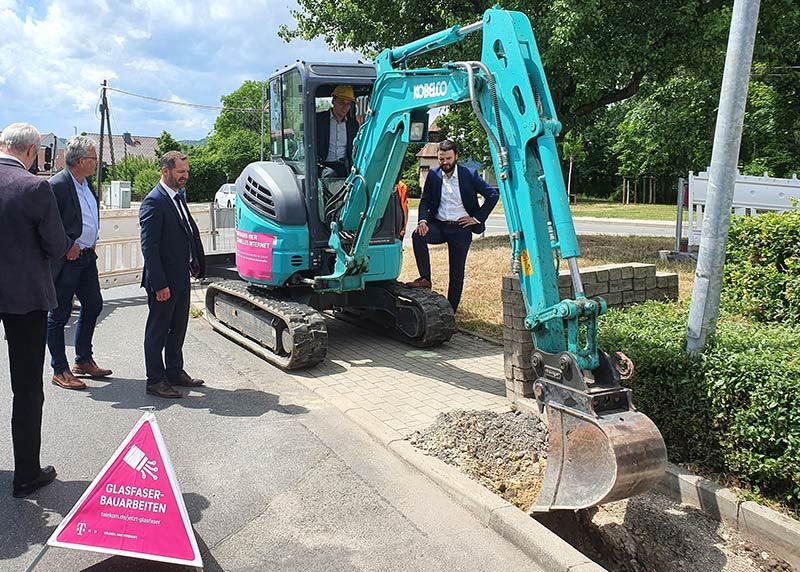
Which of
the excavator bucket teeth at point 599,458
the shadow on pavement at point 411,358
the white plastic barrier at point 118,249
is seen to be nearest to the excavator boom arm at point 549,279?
the excavator bucket teeth at point 599,458

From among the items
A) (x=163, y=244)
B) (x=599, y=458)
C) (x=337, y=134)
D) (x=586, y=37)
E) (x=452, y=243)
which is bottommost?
(x=599, y=458)

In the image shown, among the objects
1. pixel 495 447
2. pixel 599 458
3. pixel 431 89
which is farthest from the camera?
pixel 431 89

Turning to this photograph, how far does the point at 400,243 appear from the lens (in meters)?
7.86

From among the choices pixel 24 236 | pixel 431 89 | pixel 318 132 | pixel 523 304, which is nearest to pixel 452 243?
pixel 318 132

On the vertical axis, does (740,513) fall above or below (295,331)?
below

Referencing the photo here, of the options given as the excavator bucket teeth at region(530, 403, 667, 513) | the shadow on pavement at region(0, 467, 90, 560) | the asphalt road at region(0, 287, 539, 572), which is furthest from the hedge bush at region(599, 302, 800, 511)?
the shadow on pavement at region(0, 467, 90, 560)

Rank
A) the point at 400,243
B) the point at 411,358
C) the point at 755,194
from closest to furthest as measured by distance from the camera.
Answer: the point at 411,358
the point at 400,243
the point at 755,194

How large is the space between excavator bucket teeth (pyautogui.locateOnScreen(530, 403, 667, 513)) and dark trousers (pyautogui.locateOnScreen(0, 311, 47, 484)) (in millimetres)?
3092

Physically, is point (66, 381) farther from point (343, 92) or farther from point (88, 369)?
point (343, 92)

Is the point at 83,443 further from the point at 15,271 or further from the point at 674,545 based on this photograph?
the point at 674,545

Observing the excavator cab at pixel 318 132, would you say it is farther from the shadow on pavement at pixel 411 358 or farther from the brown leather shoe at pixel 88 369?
the brown leather shoe at pixel 88 369

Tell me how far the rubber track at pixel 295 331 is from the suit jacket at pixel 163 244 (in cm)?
109

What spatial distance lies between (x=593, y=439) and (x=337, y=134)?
4.98 metres

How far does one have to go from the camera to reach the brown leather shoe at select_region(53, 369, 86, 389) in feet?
20.5
